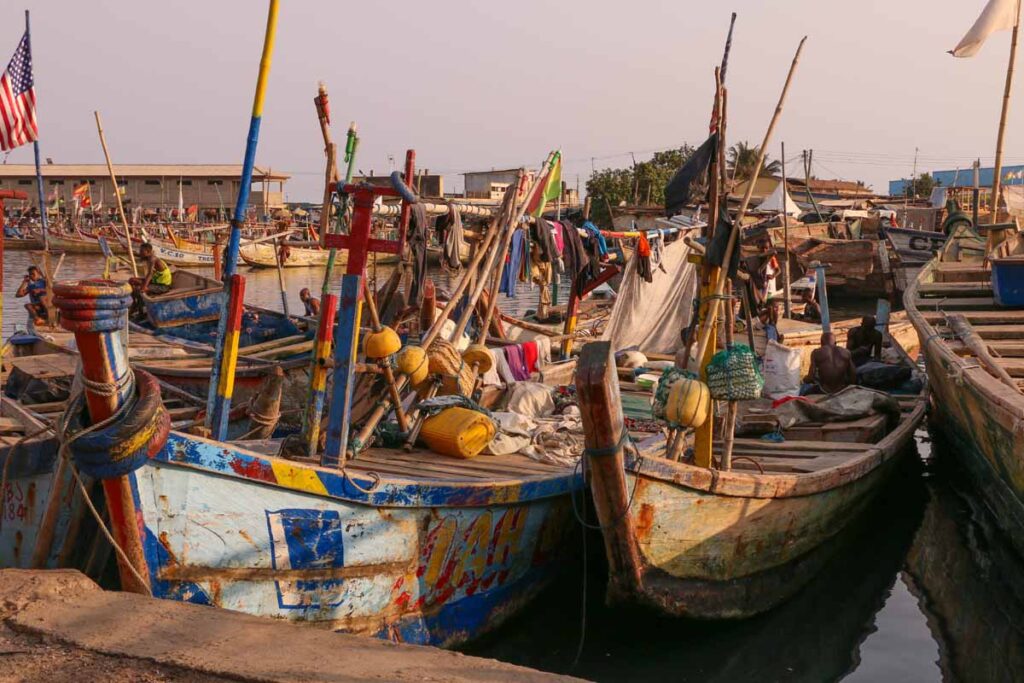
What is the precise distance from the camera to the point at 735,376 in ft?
19.3

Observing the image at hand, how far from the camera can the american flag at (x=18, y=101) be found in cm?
985

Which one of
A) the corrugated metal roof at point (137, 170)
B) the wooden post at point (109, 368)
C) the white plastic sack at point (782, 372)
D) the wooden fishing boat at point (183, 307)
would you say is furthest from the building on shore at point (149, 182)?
the wooden post at point (109, 368)

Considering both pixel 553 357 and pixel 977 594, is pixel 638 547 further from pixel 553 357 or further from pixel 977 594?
pixel 553 357

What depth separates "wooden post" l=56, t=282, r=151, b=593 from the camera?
371cm

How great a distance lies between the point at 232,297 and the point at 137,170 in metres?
52.4

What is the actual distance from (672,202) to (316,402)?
9.37ft

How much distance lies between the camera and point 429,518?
5609mm

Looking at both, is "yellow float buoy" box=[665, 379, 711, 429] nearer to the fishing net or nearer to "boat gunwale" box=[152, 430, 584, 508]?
the fishing net

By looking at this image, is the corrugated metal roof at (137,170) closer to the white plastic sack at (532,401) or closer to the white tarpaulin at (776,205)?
the white tarpaulin at (776,205)

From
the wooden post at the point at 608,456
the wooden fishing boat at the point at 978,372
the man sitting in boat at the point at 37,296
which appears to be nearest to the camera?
the wooden post at the point at 608,456

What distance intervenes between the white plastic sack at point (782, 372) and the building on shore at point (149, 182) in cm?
4490

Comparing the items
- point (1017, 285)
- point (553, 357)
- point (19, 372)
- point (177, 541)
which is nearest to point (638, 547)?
point (177, 541)

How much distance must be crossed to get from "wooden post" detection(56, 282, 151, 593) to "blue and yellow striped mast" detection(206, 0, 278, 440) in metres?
1.32

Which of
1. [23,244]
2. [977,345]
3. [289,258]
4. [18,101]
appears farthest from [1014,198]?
[23,244]
